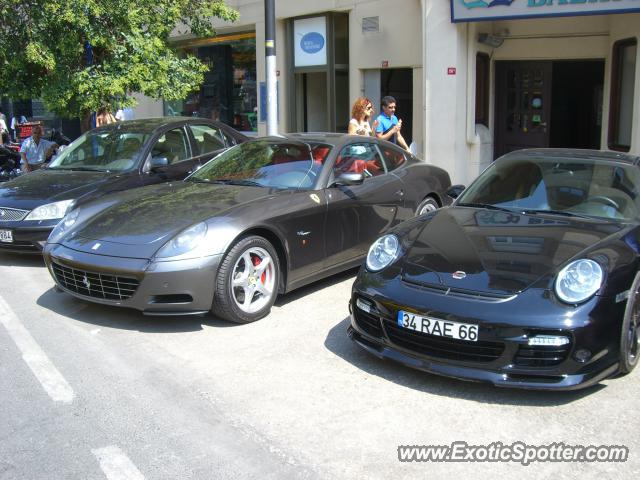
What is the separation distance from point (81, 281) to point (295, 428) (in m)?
2.48

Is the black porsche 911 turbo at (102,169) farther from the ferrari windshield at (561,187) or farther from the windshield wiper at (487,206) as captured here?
the ferrari windshield at (561,187)

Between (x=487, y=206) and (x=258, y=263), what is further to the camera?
(x=258, y=263)

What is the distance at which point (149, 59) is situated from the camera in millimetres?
10820

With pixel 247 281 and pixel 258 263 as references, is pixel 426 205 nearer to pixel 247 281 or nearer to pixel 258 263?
pixel 258 263

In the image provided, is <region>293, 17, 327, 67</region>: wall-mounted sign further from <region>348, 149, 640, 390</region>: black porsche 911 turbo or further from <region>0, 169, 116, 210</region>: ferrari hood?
<region>348, 149, 640, 390</region>: black porsche 911 turbo

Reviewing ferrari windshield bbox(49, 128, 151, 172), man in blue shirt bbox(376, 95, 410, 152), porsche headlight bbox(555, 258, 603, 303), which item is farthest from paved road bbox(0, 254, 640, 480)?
man in blue shirt bbox(376, 95, 410, 152)

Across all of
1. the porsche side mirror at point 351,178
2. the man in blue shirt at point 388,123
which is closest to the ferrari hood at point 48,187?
the porsche side mirror at point 351,178

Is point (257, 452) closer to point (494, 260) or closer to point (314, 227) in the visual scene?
point (494, 260)

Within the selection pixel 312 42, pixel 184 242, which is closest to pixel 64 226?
pixel 184 242

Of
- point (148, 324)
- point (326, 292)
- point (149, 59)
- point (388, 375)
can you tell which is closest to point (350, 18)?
point (149, 59)

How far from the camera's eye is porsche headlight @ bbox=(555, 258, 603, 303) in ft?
13.0

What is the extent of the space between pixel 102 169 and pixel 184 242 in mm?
3552

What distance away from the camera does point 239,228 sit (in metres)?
5.30

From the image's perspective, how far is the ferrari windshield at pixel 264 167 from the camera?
6.24 metres
